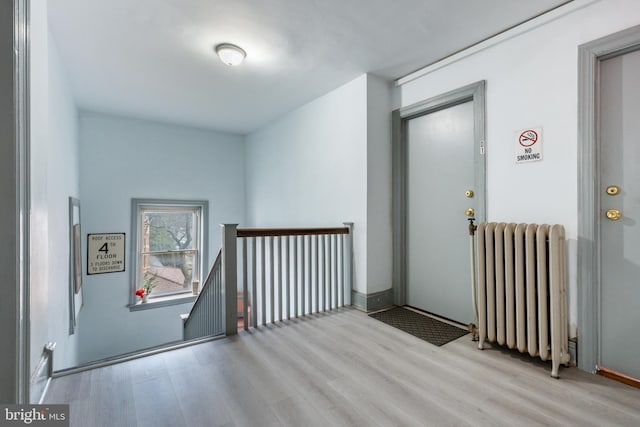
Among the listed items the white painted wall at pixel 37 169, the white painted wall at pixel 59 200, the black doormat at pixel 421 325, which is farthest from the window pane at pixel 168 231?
the black doormat at pixel 421 325

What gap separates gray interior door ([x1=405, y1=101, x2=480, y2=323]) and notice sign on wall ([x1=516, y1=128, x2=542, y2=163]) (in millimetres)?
357

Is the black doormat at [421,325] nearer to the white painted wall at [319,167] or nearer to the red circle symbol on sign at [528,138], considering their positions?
the white painted wall at [319,167]

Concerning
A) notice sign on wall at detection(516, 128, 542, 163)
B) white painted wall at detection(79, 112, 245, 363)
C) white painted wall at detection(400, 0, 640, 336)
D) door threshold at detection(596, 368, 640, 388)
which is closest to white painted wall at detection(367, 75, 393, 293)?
white painted wall at detection(400, 0, 640, 336)

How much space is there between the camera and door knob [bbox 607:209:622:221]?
1.74 metres

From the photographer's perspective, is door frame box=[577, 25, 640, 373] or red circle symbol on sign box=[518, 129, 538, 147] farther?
red circle symbol on sign box=[518, 129, 538, 147]

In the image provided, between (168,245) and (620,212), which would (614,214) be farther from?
(168,245)

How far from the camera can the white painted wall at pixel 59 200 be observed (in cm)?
219

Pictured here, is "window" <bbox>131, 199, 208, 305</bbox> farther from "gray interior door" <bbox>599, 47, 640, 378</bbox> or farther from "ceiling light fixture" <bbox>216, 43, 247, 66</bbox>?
"gray interior door" <bbox>599, 47, 640, 378</bbox>

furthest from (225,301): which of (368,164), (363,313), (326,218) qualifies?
(368,164)

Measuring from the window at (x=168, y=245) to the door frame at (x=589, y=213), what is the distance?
15.4ft

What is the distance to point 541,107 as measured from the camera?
2.05m

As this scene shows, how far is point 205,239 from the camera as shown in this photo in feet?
16.3

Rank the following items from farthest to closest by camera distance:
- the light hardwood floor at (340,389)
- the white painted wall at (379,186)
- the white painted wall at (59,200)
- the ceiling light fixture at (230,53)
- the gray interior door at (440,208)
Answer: the white painted wall at (379,186) → the gray interior door at (440,208) → the ceiling light fixture at (230,53) → the white painted wall at (59,200) → the light hardwood floor at (340,389)

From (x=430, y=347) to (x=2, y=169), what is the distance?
2449 mm
